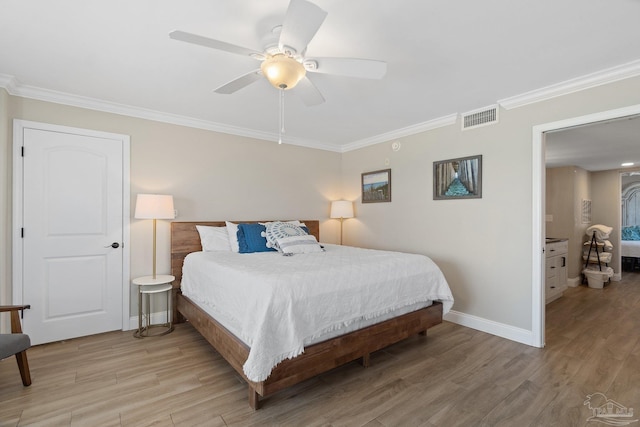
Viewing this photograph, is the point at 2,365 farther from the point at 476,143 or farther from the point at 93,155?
the point at 476,143

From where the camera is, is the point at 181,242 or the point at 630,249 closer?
the point at 181,242

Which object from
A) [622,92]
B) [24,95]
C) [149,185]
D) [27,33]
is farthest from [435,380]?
[24,95]

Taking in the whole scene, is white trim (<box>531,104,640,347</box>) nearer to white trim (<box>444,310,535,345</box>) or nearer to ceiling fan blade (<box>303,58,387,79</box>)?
white trim (<box>444,310,535,345</box>)

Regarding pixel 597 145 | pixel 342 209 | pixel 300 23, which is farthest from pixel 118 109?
pixel 597 145

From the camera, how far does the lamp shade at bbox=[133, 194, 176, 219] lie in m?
3.14

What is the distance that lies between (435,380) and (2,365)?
346 centimetres

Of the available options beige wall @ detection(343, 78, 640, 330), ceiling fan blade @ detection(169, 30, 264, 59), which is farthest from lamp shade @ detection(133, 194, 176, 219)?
beige wall @ detection(343, 78, 640, 330)

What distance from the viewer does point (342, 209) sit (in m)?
4.79

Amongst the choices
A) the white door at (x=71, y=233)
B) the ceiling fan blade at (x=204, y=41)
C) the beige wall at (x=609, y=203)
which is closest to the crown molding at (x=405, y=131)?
the ceiling fan blade at (x=204, y=41)

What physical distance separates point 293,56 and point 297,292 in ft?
4.98

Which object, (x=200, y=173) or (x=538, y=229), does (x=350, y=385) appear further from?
(x=200, y=173)

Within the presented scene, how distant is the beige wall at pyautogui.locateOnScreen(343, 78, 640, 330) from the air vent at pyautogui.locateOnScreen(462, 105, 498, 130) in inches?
2.6

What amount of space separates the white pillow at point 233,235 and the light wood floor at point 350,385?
1.02 meters

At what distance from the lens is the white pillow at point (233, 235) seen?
3.59 metres
